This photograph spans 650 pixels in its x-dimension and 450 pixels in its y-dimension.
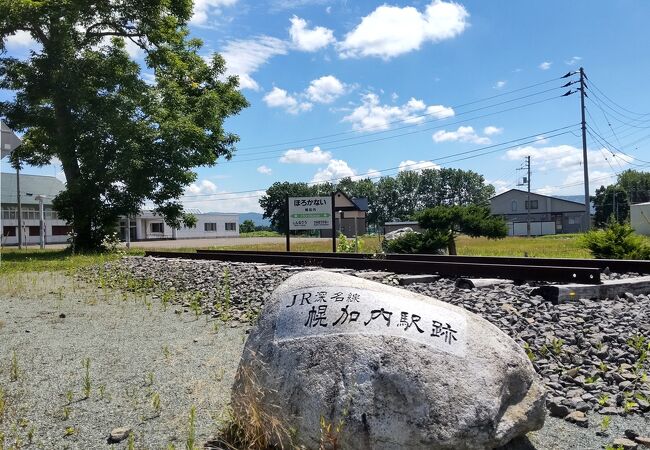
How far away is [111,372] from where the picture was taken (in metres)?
5.10

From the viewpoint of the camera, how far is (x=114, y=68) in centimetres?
2333

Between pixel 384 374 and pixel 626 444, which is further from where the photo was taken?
pixel 626 444

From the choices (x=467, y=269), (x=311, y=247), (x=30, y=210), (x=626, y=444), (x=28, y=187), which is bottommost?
(x=626, y=444)

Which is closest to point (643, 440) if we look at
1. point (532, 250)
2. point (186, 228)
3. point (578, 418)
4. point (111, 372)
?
point (578, 418)

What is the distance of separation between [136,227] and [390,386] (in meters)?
68.1

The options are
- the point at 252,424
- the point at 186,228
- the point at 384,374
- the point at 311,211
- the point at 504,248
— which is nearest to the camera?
the point at 384,374

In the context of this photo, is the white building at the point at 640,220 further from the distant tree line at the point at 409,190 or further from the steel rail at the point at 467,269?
the distant tree line at the point at 409,190

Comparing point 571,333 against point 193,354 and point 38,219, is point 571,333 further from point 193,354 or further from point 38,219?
point 38,219

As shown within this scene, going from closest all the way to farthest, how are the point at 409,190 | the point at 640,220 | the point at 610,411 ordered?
the point at 610,411 → the point at 640,220 → the point at 409,190

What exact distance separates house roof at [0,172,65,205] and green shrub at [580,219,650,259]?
209 ft

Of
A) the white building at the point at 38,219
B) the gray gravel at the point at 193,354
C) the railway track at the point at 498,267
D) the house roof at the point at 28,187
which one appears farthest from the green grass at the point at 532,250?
the house roof at the point at 28,187

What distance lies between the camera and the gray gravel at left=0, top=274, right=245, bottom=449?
3805 mm

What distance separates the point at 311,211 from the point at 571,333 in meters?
14.9

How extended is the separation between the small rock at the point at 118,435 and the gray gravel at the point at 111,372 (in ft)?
0.15
